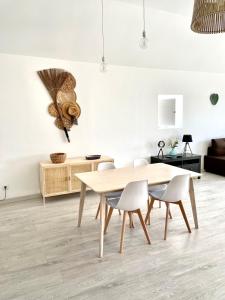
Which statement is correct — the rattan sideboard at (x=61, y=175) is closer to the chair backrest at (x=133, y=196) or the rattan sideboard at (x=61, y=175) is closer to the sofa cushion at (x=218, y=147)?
the chair backrest at (x=133, y=196)

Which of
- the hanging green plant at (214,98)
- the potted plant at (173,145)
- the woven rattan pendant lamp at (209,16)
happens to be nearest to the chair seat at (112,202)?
the woven rattan pendant lamp at (209,16)

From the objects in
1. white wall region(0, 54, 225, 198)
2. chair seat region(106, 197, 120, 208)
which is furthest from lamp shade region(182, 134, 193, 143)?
chair seat region(106, 197, 120, 208)

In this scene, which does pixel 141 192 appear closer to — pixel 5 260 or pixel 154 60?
pixel 5 260

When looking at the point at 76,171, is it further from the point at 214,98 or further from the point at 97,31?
the point at 214,98

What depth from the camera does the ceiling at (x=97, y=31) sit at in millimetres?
3336

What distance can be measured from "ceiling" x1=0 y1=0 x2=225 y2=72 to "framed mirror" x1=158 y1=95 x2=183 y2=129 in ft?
3.02

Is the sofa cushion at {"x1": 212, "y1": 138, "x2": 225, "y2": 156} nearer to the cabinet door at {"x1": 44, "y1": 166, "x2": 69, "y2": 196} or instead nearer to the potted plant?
the potted plant

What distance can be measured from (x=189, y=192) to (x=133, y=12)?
9.29ft

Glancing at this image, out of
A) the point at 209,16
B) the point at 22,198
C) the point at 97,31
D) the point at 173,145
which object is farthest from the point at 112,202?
the point at 173,145

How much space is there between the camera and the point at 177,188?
2.73 m

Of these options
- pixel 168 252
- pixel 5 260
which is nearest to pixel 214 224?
pixel 168 252

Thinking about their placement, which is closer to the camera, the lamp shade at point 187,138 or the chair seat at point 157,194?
the chair seat at point 157,194

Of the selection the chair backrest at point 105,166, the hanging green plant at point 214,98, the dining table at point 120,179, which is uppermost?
the hanging green plant at point 214,98

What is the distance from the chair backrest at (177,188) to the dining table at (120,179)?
4.2 inches
